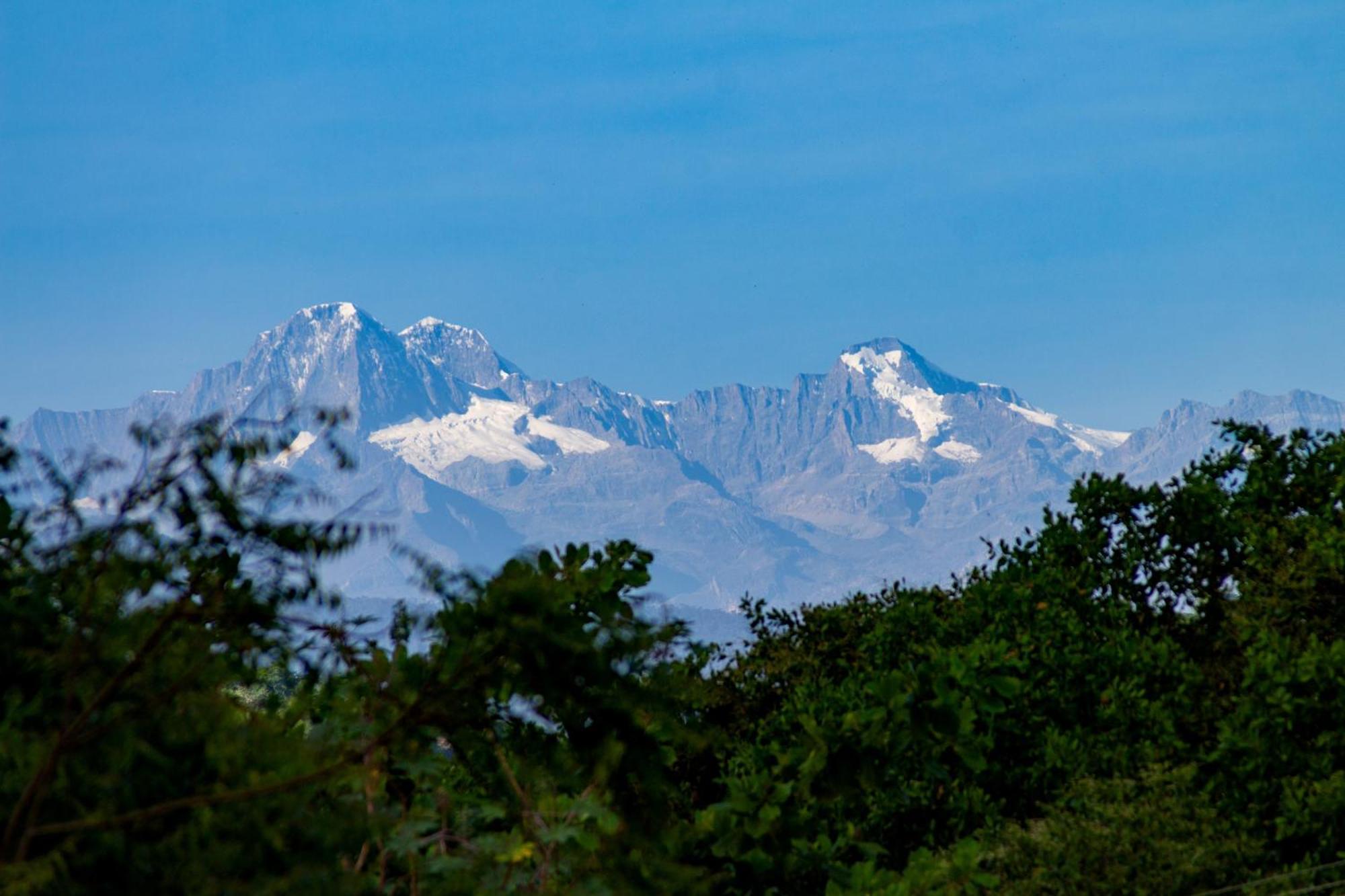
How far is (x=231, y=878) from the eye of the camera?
2.44 m

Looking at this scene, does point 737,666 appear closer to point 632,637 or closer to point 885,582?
point 885,582

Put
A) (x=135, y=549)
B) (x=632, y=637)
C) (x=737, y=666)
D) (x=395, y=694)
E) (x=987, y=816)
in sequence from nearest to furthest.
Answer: (x=135, y=549) < (x=395, y=694) < (x=632, y=637) < (x=987, y=816) < (x=737, y=666)

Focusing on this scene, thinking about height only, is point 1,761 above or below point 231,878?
above

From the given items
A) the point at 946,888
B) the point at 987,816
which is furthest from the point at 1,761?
the point at 987,816

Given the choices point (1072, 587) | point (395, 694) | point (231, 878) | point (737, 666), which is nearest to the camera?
point (231, 878)

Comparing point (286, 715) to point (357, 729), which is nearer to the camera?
point (357, 729)

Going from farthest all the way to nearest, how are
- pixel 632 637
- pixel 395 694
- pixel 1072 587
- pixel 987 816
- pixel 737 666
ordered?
pixel 737 666
pixel 1072 587
pixel 987 816
pixel 632 637
pixel 395 694

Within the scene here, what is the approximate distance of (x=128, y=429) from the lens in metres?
3.38

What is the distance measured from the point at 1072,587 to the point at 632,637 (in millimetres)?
10416

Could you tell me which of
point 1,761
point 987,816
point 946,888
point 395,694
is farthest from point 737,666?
point 1,761

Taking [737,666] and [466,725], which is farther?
[737,666]

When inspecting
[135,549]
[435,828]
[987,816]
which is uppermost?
[135,549]

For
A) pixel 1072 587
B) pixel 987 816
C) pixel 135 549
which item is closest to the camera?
pixel 135 549

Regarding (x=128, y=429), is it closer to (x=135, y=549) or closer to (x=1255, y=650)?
(x=135, y=549)
